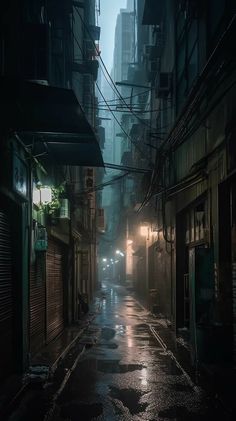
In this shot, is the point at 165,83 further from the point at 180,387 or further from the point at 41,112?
the point at 180,387

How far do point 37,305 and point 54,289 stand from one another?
13.1ft

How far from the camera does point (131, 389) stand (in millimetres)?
9734

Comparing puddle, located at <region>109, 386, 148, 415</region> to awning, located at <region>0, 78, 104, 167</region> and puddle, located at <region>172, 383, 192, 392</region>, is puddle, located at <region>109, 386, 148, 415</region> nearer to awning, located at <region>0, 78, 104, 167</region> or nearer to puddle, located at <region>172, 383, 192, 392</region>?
puddle, located at <region>172, 383, 192, 392</region>

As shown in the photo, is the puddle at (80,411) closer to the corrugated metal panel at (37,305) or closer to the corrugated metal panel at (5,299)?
the corrugated metal panel at (5,299)

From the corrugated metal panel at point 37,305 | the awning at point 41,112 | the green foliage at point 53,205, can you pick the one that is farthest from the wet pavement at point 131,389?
the awning at point 41,112

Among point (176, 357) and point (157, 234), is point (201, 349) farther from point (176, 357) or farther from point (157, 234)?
point (157, 234)

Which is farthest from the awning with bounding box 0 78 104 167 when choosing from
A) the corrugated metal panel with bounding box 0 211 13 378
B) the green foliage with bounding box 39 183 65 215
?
the green foliage with bounding box 39 183 65 215

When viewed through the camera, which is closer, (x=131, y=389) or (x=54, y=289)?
(x=131, y=389)

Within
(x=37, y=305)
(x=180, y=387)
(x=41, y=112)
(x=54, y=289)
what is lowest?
(x=180, y=387)

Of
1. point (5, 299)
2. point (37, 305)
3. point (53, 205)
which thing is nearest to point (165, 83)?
point (53, 205)

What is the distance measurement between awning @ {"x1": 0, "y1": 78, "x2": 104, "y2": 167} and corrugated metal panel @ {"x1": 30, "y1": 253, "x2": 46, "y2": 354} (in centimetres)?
373

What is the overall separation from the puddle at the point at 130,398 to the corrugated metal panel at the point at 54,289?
6.65m

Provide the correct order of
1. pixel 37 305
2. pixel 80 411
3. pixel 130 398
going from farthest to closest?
pixel 37 305 < pixel 130 398 < pixel 80 411

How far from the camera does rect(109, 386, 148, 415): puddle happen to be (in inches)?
330
